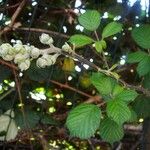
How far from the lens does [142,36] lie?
3.01ft

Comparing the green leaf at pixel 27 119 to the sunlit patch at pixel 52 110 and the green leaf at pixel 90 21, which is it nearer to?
the sunlit patch at pixel 52 110

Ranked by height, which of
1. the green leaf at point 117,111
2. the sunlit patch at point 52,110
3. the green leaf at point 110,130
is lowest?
the green leaf at point 110,130

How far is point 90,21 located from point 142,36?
13cm

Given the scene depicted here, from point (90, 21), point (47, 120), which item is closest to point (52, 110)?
point (47, 120)

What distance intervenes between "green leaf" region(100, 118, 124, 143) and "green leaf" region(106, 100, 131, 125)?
62 mm

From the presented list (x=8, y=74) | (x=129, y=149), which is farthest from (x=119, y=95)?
(x=129, y=149)

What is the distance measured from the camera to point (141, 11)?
1.35 metres

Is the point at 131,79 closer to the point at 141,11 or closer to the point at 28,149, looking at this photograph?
the point at 141,11

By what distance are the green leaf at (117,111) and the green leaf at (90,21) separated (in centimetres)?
15

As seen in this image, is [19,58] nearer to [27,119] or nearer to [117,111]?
[117,111]

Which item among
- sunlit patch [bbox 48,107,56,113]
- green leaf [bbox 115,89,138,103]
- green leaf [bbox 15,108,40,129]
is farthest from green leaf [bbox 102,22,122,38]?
sunlit patch [bbox 48,107,56,113]

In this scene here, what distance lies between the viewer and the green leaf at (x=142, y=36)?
2.96ft

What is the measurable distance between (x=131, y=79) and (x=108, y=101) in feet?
2.25

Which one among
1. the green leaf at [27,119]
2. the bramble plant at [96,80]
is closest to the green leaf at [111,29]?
the bramble plant at [96,80]
